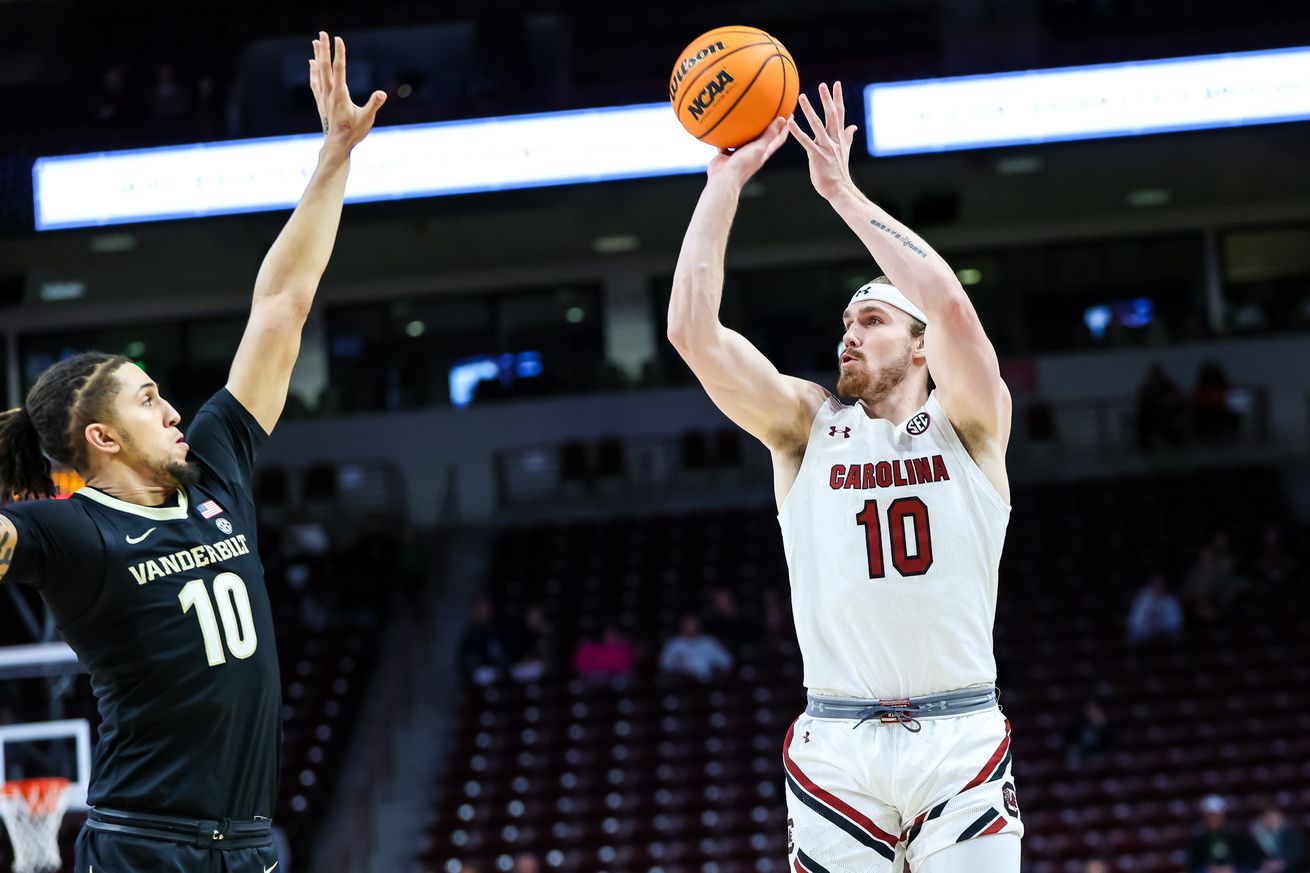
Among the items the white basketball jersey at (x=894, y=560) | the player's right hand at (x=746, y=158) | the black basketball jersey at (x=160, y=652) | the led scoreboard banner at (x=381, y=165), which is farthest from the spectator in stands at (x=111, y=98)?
the black basketball jersey at (x=160, y=652)

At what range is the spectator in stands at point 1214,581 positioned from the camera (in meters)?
18.2

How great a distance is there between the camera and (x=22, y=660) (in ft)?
28.5

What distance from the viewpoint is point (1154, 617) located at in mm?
17656

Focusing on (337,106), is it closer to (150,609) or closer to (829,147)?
(829,147)

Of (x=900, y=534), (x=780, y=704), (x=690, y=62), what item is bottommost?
(x=780, y=704)

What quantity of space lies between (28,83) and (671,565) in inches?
437

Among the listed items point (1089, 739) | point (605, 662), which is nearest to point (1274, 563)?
point (1089, 739)

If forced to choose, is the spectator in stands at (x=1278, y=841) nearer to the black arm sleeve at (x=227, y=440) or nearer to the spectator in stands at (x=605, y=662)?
the spectator in stands at (x=605, y=662)

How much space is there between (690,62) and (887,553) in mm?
1828

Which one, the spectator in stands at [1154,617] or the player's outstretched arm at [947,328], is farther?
the spectator in stands at [1154,617]

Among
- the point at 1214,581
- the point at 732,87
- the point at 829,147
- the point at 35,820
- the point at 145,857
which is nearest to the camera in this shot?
the point at 145,857

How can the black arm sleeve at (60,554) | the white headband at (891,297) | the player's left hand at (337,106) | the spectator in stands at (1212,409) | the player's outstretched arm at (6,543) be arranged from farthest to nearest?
1. the spectator in stands at (1212,409)
2. the white headband at (891,297)
3. the player's left hand at (337,106)
4. the black arm sleeve at (60,554)
5. the player's outstretched arm at (6,543)

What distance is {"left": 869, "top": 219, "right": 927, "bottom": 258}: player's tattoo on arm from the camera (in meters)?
4.22

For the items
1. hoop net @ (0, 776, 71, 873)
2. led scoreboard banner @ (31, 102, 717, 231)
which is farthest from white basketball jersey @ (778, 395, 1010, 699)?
led scoreboard banner @ (31, 102, 717, 231)
